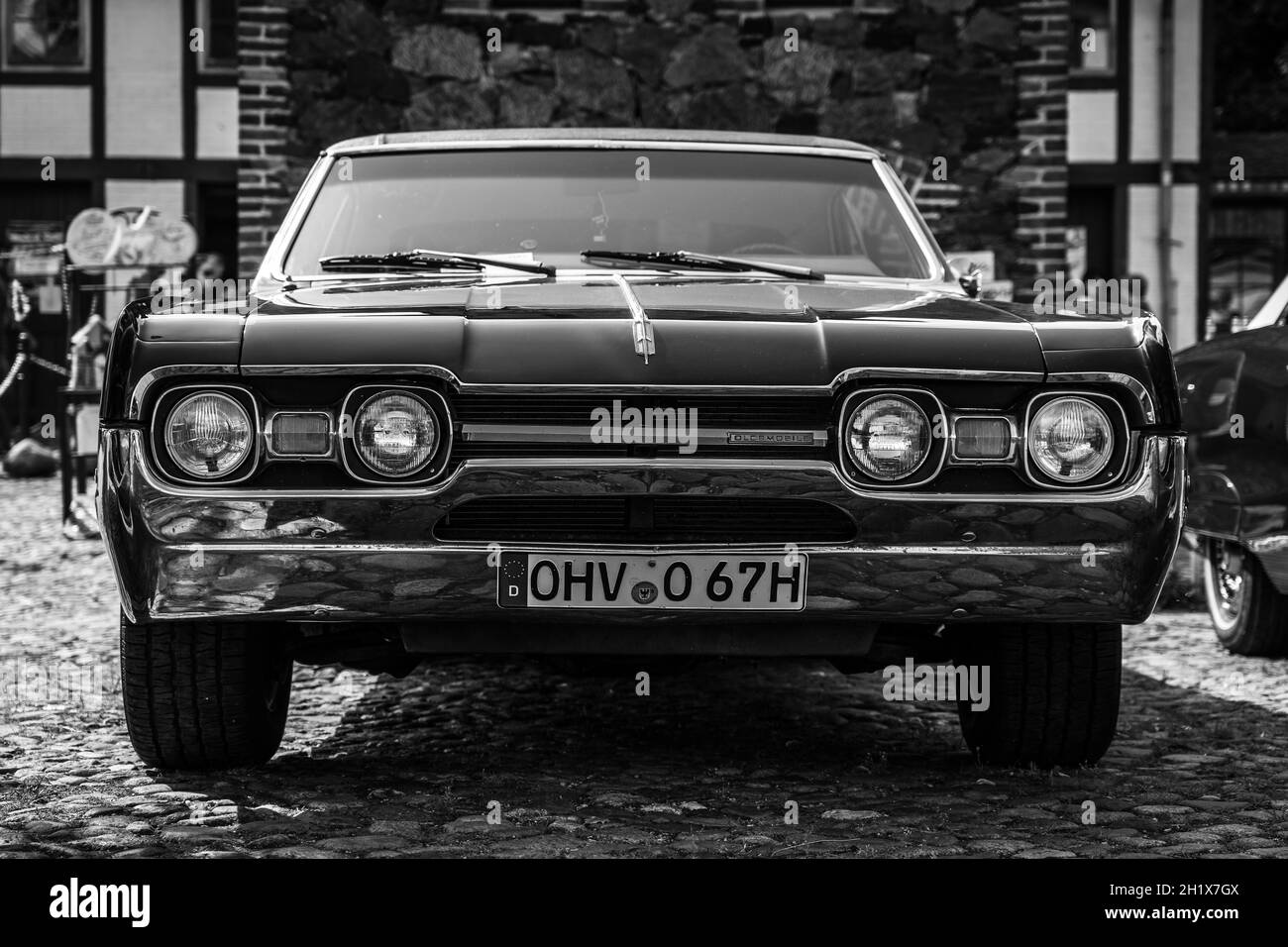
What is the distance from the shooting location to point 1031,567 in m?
3.56

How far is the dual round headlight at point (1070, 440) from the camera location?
3592 millimetres

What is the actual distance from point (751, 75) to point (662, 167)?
19.7ft

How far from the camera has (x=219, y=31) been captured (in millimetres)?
20359

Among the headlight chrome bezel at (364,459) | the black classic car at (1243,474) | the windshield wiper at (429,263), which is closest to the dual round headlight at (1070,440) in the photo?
the headlight chrome bezel at (364,459)

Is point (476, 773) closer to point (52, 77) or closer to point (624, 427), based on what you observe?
point (624, 427)

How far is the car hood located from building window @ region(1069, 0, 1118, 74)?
17.1 m

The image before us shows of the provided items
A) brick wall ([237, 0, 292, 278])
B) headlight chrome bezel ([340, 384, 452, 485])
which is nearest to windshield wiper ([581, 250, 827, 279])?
headlight chrome bezel ([340, 384, 452, 485])

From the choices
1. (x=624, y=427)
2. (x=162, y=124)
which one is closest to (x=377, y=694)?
(x=624, y=427)

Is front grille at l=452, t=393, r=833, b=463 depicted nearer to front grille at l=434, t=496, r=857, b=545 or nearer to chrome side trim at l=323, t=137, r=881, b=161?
front grille at l=434, t=496, r=857, b=545

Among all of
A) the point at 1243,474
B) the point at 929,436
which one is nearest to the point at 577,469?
the point at 929,436

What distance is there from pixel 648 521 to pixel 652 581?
12 centimetres

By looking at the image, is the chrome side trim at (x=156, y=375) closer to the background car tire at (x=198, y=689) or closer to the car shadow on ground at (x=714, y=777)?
the background car tire at (x=198, y=689)

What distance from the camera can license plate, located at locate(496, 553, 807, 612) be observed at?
3516mm

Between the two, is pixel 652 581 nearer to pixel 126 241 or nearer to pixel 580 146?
pixel 580 146
